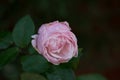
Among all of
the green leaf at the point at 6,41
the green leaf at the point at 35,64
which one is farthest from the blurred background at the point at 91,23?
the green leaf at the point at 35,64

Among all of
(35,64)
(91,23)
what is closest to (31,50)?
(35,64)

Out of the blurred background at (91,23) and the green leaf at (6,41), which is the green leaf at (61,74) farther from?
the blurred background at (91,23)

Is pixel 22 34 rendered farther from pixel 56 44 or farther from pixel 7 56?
pixel 56 44

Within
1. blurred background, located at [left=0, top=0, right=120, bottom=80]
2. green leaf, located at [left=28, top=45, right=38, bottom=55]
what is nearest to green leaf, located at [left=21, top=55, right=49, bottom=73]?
green leaf, located at [left=28, top=45, right=38, bottom=55]

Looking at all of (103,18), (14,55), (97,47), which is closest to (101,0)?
(103,18)

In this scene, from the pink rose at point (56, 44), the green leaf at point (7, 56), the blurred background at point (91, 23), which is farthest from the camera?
the blurred background at point (91, 23)

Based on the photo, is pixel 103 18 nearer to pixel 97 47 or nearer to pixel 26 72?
pixel 97 47

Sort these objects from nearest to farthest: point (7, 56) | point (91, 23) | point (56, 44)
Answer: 1. point (56, 44)
2. point (7, 56)
3. point (91, 23)

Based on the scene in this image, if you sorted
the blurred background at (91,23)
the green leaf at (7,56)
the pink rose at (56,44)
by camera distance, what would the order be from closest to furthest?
the pink rose at (56,44), the green leaf at (7,56), the blurred background at (91,23)
